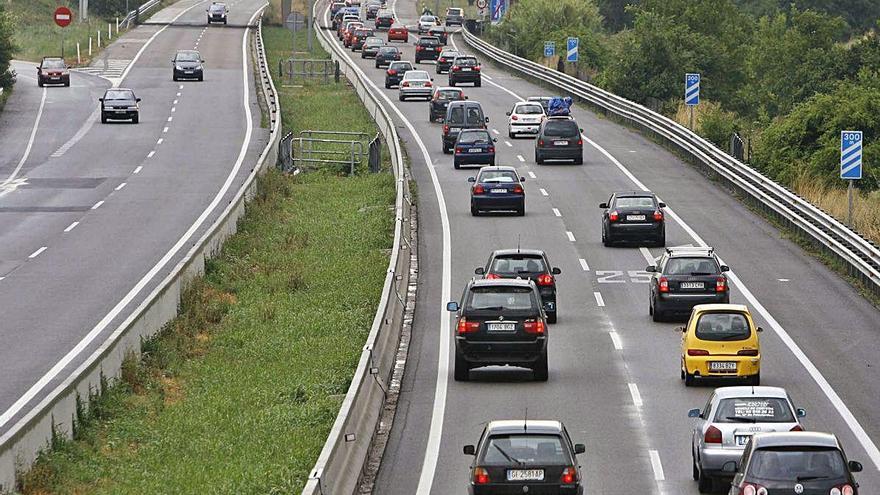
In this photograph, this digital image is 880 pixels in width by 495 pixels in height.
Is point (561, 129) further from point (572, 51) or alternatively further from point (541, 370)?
point (541, 370)

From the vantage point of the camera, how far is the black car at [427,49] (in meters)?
106

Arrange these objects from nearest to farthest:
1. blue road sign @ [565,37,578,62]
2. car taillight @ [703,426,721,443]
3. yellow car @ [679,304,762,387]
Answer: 1. car taillight @ [703,426,721,443]
2. yellow car @ [679,304,762,387]
3. blue road sign @ [565,37,578,62]

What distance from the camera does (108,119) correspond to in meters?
74.5

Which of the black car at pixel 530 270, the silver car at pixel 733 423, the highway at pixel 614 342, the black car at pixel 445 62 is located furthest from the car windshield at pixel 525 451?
the black car at pixel 445 62

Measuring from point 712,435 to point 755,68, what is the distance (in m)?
113

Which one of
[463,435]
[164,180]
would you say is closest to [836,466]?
[463,435]

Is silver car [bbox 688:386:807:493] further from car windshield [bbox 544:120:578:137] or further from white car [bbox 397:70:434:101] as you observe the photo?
white car [bbox 397:70:434:101]

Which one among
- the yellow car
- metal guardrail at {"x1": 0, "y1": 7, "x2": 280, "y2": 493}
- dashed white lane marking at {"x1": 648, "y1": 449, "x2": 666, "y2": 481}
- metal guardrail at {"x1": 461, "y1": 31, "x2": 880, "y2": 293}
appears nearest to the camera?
metal guardrail at {"x1": 0, "y1": 7, "x2": 280, "y2": 493}

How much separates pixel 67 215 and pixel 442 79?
4886 cm

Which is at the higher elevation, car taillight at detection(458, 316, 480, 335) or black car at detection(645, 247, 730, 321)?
car taillight at detection(458, 316, 480, 335)

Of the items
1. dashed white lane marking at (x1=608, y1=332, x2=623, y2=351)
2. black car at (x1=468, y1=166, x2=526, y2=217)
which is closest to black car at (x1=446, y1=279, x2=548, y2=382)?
dashed white lane marking at (x1=608, y1=332, x2=623, y2=351)

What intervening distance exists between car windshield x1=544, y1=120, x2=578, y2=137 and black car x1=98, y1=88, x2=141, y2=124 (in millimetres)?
22993

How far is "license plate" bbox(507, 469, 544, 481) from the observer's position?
682 inches

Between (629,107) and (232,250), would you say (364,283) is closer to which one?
(232,250)
